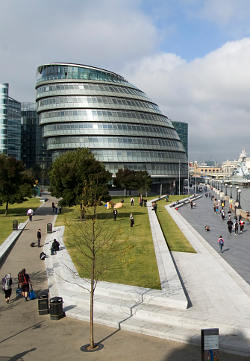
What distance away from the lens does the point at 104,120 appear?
96.9 meters

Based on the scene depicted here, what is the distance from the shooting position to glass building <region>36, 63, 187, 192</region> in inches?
3839

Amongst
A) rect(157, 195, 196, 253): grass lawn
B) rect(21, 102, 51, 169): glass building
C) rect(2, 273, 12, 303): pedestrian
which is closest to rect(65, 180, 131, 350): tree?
rect(2, 273, 12, 303): pedestrian

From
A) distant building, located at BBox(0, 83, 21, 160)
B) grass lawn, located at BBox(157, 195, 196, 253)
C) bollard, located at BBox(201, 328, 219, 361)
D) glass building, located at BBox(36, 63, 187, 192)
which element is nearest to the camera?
bollard, located at BBox(201, 328, 219, 361)

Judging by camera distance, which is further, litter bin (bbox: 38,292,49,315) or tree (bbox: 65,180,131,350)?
litter bin (bbox: 38,292,49,315)

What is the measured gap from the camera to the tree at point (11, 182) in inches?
1874

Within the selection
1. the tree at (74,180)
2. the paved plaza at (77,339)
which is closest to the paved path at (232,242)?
the paved plaza at (77,339)

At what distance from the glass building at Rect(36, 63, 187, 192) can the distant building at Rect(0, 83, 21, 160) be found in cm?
2925

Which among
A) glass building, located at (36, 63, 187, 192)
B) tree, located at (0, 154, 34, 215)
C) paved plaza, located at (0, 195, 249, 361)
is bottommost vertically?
paved plaza, located at (0, 195, 249, 361)

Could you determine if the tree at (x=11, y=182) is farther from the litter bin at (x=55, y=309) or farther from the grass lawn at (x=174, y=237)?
the litter bin at (x=55, y=309)

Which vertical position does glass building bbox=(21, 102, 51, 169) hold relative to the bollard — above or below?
above

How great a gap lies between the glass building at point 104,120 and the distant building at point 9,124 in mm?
29253

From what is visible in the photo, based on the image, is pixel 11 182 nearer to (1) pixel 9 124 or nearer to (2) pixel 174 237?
(2) pixel 174 237

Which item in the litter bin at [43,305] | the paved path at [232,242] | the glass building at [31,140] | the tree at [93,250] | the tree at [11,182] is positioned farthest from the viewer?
the glass building at [31,140]

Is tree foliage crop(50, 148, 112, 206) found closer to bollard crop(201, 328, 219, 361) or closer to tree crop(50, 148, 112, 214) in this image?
tree crop(50, 148, 112, 214)
